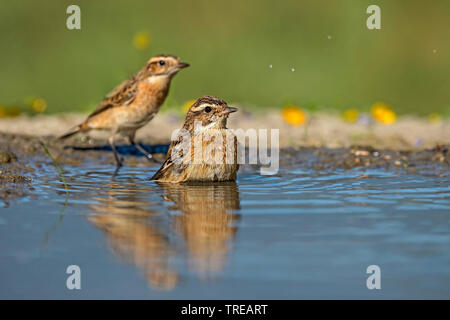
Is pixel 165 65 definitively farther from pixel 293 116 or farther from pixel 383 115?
pixel 383 115

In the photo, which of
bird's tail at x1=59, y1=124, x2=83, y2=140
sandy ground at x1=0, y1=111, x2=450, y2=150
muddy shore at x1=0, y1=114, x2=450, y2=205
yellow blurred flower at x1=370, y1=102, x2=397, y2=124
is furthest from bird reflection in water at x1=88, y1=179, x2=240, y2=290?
yellow blurred flower at x1=370, y1=102, x2=397, y2=124

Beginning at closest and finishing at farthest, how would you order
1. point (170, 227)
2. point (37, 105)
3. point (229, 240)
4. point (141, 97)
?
1. point (229, 240)
2. point (170, 227)
3. point (141, 97)
4. point (37, 105)

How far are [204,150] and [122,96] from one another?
235 cm

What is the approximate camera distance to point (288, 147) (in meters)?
9.14

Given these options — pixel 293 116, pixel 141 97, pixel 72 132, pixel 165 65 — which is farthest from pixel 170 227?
pixel 293 116

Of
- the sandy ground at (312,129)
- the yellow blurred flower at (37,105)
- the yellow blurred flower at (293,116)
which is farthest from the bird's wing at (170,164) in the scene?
the yellow blurred flower at (37,105)

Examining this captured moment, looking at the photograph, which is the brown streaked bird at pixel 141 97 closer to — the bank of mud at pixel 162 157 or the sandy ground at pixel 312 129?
the bank of mud at pixel 162 157

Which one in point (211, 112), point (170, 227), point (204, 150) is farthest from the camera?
point (211, 112)

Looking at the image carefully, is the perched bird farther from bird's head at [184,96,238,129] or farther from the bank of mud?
the bank of mud

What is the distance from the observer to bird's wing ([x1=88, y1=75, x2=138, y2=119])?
8812mm

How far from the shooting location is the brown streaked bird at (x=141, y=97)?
873cm

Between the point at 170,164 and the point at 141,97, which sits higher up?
the point at 141,97

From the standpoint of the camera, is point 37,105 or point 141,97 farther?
point 37,105

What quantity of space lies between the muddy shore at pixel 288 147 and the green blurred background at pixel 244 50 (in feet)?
10.1
